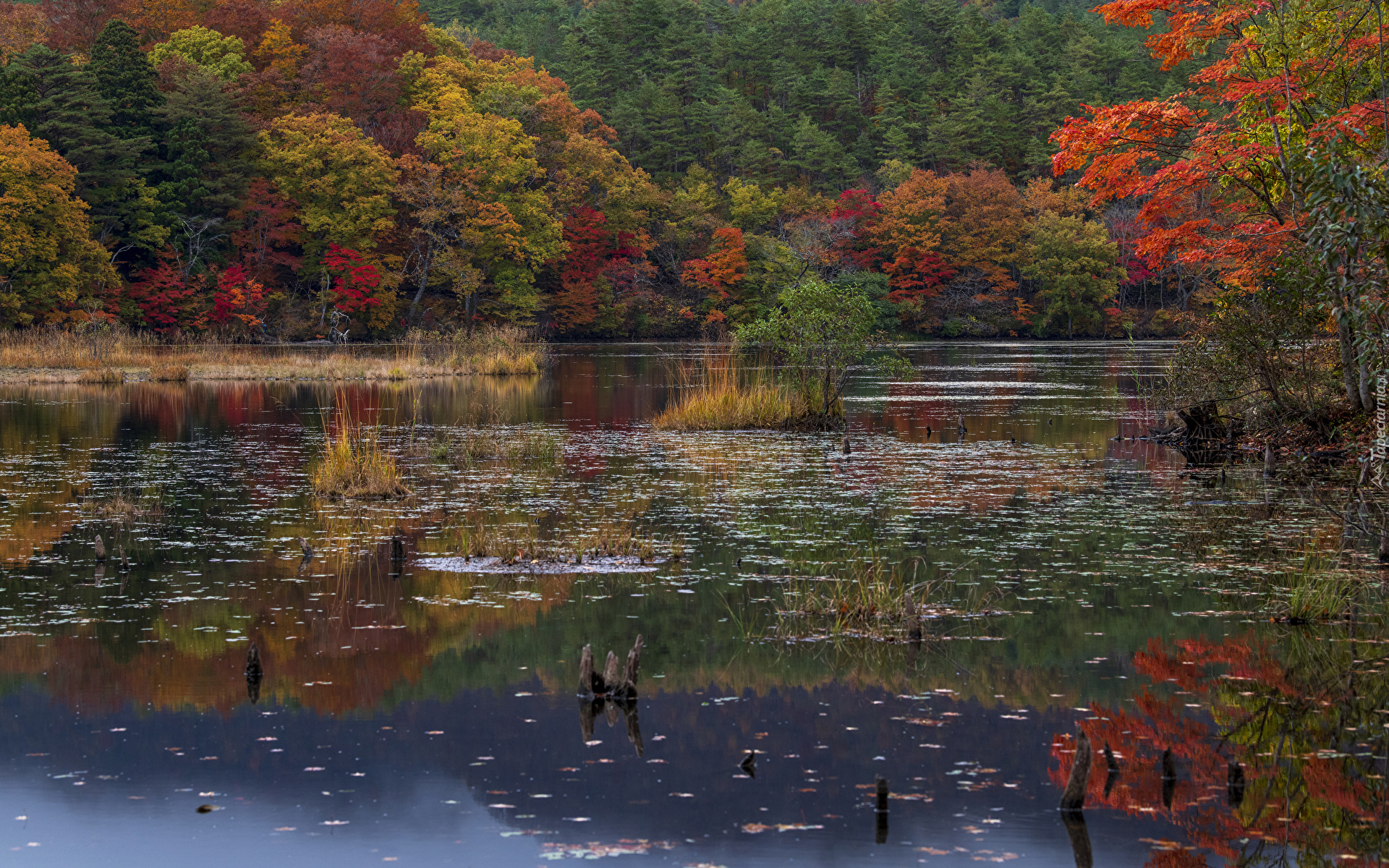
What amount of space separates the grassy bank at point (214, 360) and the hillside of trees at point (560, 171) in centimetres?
481

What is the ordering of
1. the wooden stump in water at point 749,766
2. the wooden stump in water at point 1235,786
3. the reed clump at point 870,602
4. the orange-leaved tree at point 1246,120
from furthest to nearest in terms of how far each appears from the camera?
the orange-leaved tree at point 1246,120 < the reed clump at point 870,602 < the wooden stump in water at point 749,766 < the wooden stump in water at point 1235,786

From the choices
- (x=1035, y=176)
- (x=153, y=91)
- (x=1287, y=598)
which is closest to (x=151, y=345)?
(x=153, y=91)

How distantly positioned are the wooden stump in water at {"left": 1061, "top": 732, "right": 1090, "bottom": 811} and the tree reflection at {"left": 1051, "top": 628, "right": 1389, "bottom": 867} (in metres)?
0.18

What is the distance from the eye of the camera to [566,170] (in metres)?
71.6

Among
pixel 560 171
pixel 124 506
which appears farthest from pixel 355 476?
pixel 560 171

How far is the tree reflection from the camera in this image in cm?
631

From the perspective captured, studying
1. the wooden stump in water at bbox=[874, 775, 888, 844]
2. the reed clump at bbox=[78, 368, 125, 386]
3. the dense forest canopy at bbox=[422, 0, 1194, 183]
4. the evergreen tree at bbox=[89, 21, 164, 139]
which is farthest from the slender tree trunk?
the dense forest canopy at bbox=[422, 0, 1194, 183]

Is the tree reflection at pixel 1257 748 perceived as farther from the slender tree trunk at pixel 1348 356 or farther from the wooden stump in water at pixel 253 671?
the wooden stump in water at pixel 253 671

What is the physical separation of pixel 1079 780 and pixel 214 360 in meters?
43.4

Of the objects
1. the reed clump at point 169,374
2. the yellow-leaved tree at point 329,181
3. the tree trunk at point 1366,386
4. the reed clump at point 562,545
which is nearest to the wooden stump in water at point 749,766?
the reed clump at point 562,545

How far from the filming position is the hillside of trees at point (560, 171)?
56812 millimetres

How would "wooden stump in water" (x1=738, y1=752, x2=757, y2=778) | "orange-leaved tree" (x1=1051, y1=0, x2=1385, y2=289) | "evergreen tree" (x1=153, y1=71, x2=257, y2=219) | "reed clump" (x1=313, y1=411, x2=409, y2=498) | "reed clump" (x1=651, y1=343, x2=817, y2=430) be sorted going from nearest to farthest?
1. "wooden stump in water" (x1=738, y1=752, x2=757, y2=778)
2. "orange-leaved tree" (x1=1051, y1=0, x2=1385, y2=289)
3. "reed clump" (x1=313, y1=411, x2=409, y2=498)
4. "reed clump" (x1=651, y1=343, x2=817, y2=430)
5. "evergreen tree" (x1=153, y1=71, x2=257, y2=219)

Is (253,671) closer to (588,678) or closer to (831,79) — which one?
(588,678)

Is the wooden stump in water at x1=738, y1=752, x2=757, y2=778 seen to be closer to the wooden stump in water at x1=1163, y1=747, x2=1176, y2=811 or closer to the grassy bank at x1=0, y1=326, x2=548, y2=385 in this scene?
the wooden stump in water at x1=1163, y1=747, x2=1176, y2=811
